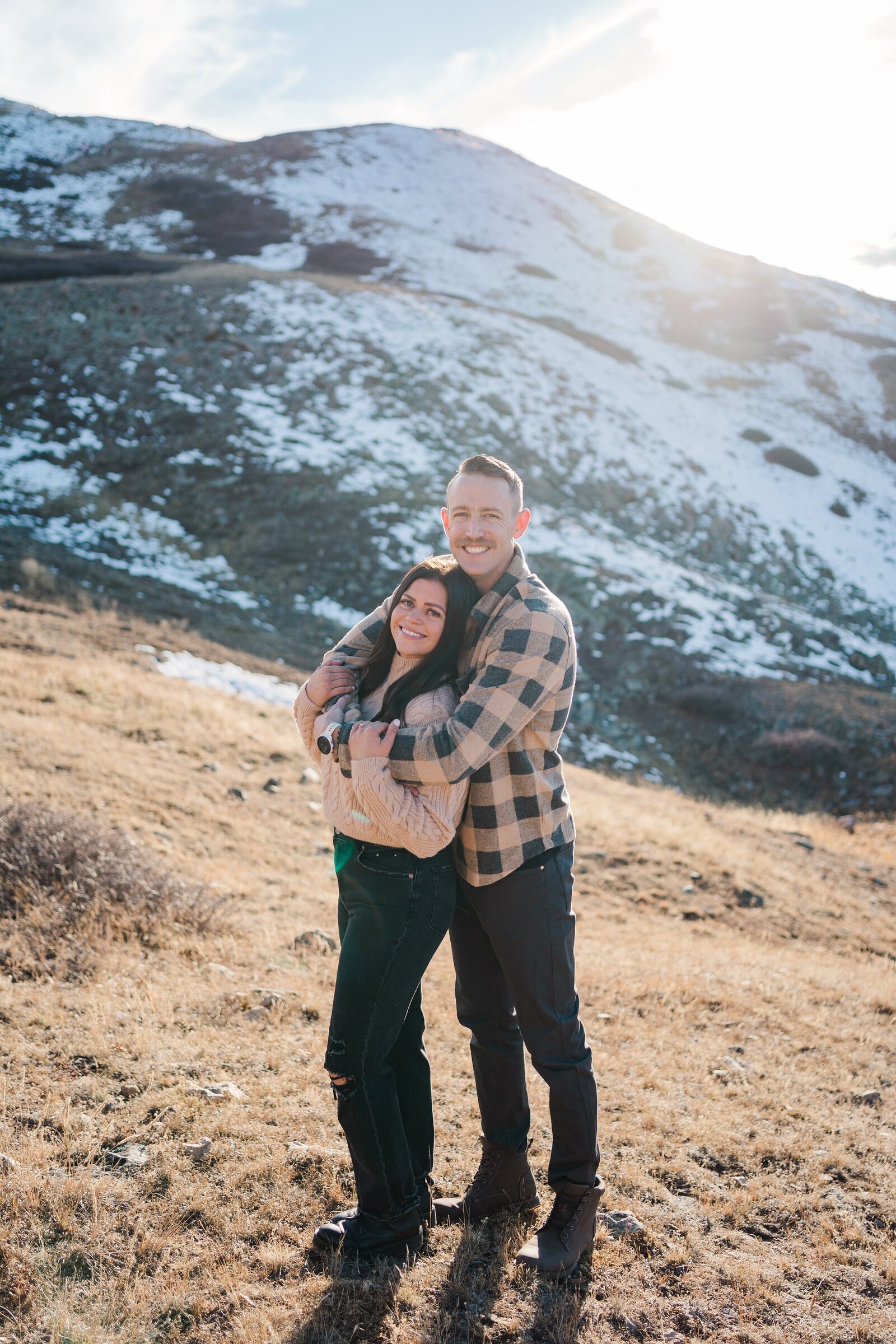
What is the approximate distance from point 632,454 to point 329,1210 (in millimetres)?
26215

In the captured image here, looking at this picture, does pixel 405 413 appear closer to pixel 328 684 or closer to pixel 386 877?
pixel 328 684

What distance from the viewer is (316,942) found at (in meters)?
5.98

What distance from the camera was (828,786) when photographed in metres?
14.3

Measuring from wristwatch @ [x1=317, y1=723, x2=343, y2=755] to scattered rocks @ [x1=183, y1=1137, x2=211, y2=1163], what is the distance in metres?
1.88

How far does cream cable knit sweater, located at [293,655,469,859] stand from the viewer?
9.11ft

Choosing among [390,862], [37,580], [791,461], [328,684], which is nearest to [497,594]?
[328,684]

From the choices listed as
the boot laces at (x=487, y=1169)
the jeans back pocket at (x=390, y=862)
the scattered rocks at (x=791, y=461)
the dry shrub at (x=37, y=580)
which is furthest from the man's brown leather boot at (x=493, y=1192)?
A: the scattered rocks at (x=791, y=461)

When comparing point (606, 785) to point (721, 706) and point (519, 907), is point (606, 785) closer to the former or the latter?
point (721, 706)

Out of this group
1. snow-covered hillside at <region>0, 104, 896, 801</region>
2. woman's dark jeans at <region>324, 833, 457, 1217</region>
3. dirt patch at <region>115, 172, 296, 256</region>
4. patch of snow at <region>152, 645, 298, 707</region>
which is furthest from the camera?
dirt patch at <region>115, 172, 296, 256</region>

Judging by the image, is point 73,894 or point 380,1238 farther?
point 73,894

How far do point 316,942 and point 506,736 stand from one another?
3785 mm

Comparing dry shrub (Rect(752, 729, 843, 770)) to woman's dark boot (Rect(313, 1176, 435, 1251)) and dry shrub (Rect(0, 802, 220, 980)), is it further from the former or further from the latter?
woman's dark boot (Rect(313, 1176, 435, 1251))

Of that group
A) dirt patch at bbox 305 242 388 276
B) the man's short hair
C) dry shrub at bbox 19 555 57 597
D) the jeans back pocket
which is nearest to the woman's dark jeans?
the jeans back pocket

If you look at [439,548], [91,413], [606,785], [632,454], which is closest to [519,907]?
[606,785]
